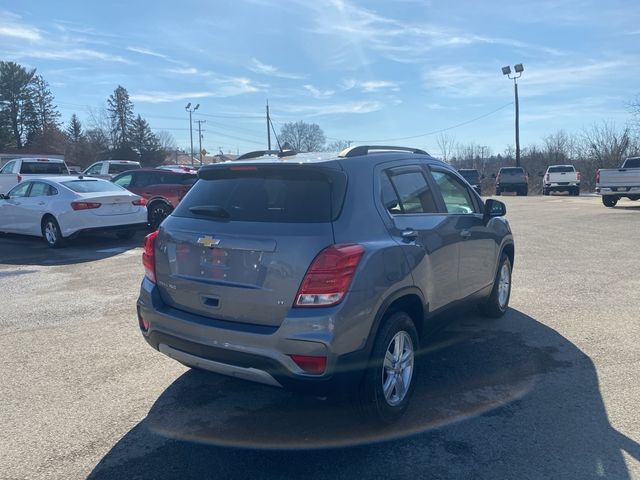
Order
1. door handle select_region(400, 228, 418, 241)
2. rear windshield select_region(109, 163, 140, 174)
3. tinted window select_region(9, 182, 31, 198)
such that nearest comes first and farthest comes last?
door handle select_region(400, 228, 418, 241), tinted window select_region(9, 182, 31, 198), rear windshield select_region(109, 163, 140, 174)

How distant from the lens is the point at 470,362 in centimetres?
475

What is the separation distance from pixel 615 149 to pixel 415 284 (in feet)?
139

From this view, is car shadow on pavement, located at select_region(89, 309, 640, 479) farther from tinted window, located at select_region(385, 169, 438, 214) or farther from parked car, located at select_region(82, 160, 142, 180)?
parked car, located at select_region(82, 160, 142, 180)

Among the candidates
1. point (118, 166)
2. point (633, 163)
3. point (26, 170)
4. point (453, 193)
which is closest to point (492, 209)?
point (453, 193)

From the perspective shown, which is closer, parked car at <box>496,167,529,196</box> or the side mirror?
the side mirror

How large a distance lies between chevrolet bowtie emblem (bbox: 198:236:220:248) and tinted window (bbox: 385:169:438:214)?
122 cm

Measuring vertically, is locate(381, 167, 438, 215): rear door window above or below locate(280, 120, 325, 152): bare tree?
below

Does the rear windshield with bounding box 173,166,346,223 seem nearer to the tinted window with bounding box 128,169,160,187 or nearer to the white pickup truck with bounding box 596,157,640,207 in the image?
the tinted window with bounding box 128,169,160,187

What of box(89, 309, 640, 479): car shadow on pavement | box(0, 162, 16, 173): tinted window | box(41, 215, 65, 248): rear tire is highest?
box(0, 162, 16, 173): tinted window

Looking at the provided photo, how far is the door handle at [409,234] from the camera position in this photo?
381 cm

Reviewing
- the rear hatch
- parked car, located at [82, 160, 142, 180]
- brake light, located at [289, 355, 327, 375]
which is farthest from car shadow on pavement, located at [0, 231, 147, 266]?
parked car, located at [82, 160, 142, 180]

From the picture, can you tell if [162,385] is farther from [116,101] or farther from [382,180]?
[116,101]

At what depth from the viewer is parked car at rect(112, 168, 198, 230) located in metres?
14.2

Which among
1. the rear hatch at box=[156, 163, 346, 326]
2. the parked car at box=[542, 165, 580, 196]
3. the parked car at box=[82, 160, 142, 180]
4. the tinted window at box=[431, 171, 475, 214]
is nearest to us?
the rear hatch at box=[156, 163, 346, 326]
